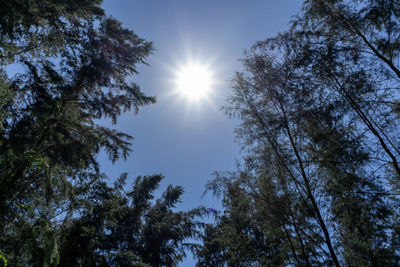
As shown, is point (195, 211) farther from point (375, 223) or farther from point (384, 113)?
point (384, 113)

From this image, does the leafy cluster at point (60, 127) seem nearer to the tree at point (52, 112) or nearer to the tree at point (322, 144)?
the tree at point (52, 112)

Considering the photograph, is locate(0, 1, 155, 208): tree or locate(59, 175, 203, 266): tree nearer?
locate(0, 1, 155, 208): tree

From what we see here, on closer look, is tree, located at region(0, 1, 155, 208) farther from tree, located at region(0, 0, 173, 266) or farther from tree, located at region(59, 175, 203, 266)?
tree, located at region(59, 175, 203, 266)

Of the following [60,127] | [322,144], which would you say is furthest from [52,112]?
[322,144]

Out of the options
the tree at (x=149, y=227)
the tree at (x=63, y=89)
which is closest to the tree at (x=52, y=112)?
the tree at (x=63, y=89)

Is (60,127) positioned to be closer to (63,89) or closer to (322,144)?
(63,89)

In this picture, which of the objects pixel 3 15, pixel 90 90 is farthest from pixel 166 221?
pixel 3 15

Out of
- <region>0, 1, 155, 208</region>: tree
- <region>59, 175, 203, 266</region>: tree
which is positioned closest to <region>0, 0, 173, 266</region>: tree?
<region>0, 1, 155, 208</region>: tree

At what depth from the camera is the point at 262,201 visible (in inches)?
212

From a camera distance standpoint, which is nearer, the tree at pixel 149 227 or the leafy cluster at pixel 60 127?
the leafy cluster at pixel 60 127

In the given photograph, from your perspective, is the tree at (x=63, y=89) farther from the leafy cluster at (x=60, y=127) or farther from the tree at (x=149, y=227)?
the tree at (x=149, y=227)

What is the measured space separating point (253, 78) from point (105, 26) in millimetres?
5483

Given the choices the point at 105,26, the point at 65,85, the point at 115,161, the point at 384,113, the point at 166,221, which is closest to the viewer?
the point at 384,113

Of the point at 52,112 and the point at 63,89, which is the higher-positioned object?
the point at 63,89
